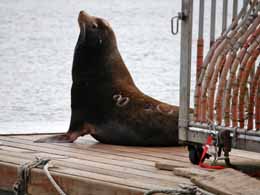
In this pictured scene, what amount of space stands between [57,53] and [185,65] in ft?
82.8

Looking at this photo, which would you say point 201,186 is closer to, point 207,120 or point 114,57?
point 207,120

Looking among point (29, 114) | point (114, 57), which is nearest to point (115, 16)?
point (29, 114)

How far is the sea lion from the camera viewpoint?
26.0 feet

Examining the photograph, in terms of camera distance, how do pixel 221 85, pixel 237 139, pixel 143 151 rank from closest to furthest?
pixel 237 139 < pixel 221 85 < pixel 143 151

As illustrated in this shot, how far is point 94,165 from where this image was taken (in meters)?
6.84

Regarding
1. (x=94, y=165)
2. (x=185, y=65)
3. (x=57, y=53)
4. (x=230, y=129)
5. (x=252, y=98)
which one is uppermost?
(x=185, y=65)

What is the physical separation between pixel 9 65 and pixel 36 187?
66.1ft

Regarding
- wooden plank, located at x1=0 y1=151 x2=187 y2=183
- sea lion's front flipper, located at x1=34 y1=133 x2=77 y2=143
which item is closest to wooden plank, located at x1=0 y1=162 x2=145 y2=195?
wooden plank, located at x1=0 y1=151 x2=187 y2=183

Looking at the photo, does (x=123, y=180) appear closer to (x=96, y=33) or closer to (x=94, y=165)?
(x=94, y=165)

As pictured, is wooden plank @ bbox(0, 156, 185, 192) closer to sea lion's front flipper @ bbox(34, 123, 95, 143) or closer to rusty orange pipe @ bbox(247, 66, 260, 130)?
rusty orange pipe @ bbox(247, 66, 260, 130)

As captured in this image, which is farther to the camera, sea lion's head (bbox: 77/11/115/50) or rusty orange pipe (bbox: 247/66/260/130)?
sea lion's head (bbox: 77/11/115/50)

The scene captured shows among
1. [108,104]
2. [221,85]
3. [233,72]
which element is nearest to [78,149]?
[108,104]

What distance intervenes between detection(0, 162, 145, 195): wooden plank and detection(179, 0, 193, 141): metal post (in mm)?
847

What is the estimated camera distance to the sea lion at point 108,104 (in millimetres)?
7918
